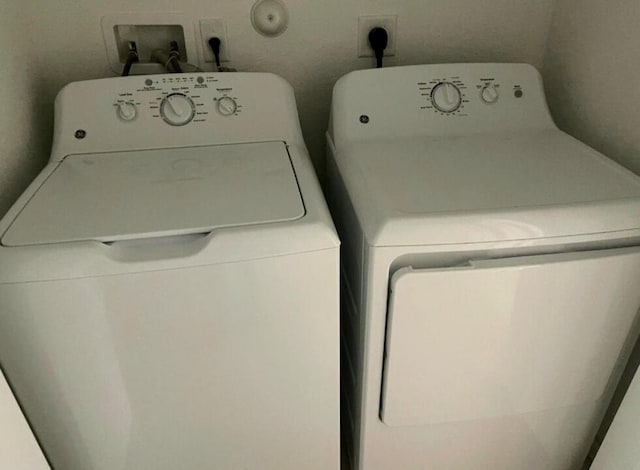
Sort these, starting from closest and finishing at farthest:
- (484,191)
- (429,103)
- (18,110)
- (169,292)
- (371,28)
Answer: (169,292), (484,191), (18,110), (429,103), (371,28)

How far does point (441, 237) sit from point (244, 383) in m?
0.46

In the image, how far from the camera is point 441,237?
832 mm

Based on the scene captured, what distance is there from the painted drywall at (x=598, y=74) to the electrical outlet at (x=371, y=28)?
18.2 inches

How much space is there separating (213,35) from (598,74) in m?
0.97

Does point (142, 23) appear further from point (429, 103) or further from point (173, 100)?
point (429, 103)

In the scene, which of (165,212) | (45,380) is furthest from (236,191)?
(45,380)

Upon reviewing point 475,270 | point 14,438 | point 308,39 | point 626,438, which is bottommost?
point 626,438

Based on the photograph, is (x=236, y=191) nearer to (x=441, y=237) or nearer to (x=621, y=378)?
(x=441, y=237)

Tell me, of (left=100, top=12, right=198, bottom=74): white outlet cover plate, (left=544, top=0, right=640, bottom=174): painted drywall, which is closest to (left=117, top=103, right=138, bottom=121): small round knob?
(left=100, top=12, right=198, bottom=74): white outlet cover plate

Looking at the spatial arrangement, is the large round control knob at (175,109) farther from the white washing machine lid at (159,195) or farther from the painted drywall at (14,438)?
the painted drywall at (14,438)

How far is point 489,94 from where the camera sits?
124cm

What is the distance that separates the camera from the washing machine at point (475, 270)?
858 millimetres

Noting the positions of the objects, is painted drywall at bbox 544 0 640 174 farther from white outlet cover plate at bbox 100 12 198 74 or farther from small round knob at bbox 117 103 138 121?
small round knob at bbox 117 103 138 121

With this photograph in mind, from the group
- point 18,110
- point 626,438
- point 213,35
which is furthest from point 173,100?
point 626,438
